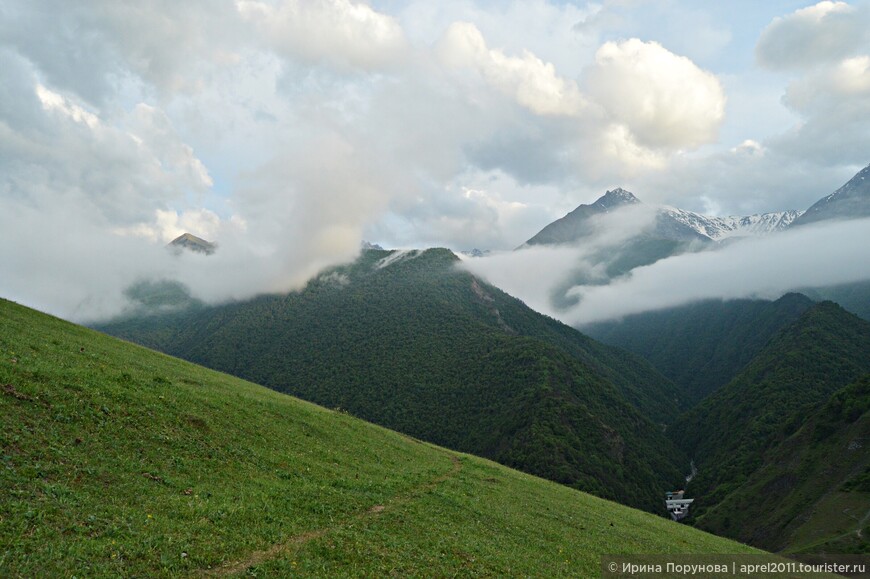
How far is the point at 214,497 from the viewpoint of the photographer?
19.4 metres

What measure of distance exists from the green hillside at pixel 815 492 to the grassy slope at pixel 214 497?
265ft

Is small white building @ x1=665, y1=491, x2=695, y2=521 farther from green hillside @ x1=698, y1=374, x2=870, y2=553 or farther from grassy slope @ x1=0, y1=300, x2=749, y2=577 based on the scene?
grassy slope @ x1=0, y1=300, x2=749, y2=577

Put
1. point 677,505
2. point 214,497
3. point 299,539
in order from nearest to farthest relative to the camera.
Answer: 1. point 299,539
2. point 214,497
3. point 677,505

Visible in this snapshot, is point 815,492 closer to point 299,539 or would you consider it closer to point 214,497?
point 299,539

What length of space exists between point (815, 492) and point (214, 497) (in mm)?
147447

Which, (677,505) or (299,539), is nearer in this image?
(299,539)

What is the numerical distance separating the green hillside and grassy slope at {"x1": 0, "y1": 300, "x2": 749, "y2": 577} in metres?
80.6

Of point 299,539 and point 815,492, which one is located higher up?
point 299,539

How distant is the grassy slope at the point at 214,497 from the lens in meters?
14.4

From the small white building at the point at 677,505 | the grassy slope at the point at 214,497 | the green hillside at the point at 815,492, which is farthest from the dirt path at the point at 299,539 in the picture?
the small white building at the point at 677,505

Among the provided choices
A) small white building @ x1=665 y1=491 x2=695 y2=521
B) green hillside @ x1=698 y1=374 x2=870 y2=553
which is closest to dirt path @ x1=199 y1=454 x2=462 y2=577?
green hillside @ x1=698 y1=374 x2=870 y2=553

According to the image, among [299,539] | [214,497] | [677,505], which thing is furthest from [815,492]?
[214,497]

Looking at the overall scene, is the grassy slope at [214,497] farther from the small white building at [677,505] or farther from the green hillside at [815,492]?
the small white building at [677,505]

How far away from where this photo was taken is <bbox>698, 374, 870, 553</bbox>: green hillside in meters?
89.2
